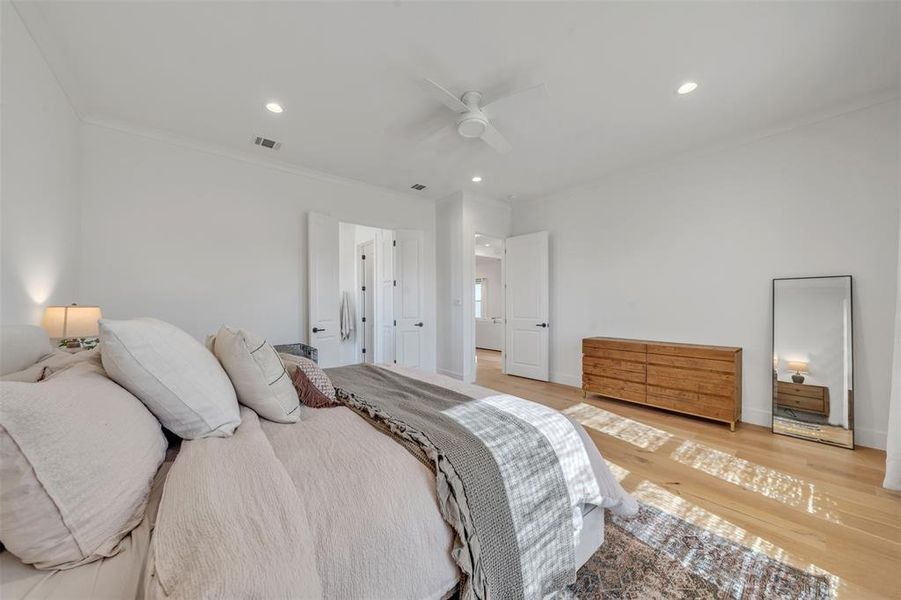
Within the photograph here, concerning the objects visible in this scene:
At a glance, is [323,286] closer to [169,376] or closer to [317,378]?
[317,378]

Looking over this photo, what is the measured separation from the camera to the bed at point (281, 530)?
64 centimetres

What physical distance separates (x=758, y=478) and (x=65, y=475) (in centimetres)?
340

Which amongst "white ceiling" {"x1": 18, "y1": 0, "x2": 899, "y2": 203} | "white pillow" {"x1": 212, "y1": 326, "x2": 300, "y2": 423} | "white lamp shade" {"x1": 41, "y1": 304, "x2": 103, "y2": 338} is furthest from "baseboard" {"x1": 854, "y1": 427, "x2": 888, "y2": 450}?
"white lamp shade" {"x1": 41, "y1": 304, "x2": 103, "y2": 338}

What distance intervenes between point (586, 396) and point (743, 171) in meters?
2.92

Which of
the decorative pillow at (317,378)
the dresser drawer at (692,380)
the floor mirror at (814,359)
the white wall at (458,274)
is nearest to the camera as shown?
the decorative pillow at (317,378)

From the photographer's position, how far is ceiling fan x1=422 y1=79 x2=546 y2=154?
2.21 m

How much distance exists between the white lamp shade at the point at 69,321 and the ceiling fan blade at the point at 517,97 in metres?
3.00

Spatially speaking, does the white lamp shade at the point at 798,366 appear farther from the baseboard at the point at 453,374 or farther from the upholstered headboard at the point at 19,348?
the upholstered headboard at the point at 19,348

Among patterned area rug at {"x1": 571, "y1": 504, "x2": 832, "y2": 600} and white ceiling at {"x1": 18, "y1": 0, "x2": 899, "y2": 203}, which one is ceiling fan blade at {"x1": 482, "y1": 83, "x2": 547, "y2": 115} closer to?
white ceiling at {"x1": 18, "y1": 0, "x2": 899, "y2": 203}

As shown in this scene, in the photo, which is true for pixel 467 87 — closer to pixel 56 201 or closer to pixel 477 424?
pixel 477 424

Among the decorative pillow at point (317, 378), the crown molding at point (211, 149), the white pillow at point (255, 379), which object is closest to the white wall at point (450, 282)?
the crown molding at point (211, 149)

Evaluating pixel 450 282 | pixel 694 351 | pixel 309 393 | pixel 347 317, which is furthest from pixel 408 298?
pixel 694 351

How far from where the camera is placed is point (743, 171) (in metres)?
3.29

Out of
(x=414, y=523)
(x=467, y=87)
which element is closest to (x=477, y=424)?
(x=414, y=523)
